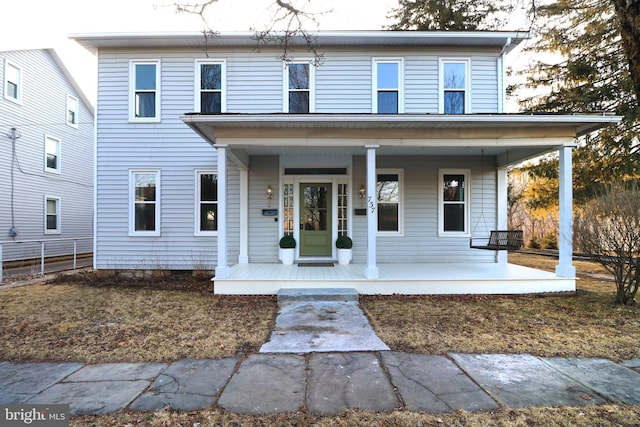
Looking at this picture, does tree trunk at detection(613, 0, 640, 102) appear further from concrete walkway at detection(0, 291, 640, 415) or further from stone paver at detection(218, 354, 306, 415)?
stone paver at detection(218, 354, 306, 415)

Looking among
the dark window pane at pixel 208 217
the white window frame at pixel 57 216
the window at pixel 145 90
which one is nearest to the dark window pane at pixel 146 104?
the window at pixel 145 90

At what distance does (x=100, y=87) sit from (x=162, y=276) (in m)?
4.98

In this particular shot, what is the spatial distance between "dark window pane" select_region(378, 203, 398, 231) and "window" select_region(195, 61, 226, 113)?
15.7 ft

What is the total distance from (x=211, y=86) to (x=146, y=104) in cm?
169

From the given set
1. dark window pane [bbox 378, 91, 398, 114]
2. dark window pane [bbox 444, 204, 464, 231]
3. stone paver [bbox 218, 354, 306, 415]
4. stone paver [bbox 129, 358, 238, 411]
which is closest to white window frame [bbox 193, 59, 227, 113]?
dark window pane [bbox 378, 91, 398, 114]

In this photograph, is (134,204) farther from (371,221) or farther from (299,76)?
(371,221)

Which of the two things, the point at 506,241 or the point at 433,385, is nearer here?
the point at 433,385

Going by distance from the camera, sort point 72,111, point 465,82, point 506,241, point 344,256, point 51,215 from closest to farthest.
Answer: point 506,241 → point 344,256 → point 465,82 → point 51,215 → point 72,111

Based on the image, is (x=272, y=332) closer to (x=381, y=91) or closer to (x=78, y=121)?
(x=381, y=91)

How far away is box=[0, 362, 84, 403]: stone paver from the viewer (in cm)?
270

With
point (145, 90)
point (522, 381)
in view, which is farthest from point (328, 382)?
point (145, 90)

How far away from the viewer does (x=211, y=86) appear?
324 inches

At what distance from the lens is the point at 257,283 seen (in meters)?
6.11

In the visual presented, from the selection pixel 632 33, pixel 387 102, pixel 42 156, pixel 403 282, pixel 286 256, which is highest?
pixel 387 102
